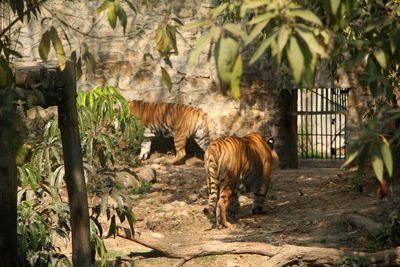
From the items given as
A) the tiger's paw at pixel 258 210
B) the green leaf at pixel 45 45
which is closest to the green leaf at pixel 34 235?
the green leaf at pixel 45 45

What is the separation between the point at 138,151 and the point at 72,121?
7.99m

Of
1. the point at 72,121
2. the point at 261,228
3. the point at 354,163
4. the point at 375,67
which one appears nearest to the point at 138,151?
the point at 354,163

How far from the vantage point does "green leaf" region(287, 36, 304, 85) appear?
1.85 metres

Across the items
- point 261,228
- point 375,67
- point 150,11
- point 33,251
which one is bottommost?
point 261,228

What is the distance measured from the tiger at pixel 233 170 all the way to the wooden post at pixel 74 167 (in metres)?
3.42

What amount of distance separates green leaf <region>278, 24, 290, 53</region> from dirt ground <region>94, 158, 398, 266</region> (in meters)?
3.44

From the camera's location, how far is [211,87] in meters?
11.1

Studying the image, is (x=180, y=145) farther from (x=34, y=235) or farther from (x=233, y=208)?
(x=34, y=235)

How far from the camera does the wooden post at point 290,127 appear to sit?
10.9 metres

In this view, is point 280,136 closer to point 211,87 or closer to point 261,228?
point 211,87

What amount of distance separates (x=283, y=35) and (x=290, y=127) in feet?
30.0

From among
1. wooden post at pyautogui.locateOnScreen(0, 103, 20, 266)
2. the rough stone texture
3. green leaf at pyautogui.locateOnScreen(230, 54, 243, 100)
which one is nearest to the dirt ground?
the rough stone texture

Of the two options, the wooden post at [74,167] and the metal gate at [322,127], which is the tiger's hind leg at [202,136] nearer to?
the metal gate at [322,127]

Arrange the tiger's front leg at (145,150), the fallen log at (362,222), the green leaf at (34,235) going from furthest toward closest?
1. the tiger's front leg at (145,150)
2. the fallen log at (362,222)
3. the green leaf at (34,235)
